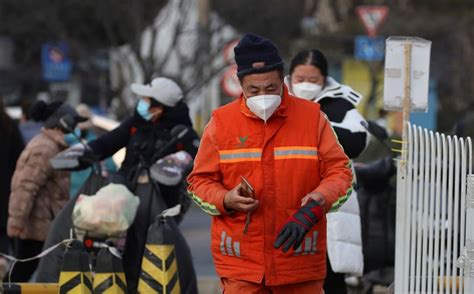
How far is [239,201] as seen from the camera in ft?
19.2

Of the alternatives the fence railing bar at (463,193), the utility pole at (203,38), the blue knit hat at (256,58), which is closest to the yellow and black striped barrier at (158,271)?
the fence railing bar at (463,193)

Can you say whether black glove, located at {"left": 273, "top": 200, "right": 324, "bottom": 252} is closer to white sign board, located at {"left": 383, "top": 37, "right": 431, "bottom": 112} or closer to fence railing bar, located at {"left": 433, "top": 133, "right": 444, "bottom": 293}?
fence railing bar, located at {"left": 433, "top": 133, "right": 444, "bottom": 293}

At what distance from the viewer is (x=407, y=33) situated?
3562 cm

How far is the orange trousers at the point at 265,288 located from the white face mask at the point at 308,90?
2001mm

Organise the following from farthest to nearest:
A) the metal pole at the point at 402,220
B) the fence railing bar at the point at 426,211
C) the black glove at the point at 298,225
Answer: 1. the metal pole at the point at 402,220
2. the fence railing bar at the point at 426,211
3. the black glove at the point at 298,225

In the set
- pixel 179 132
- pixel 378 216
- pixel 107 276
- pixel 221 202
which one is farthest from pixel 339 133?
pixel 378 216

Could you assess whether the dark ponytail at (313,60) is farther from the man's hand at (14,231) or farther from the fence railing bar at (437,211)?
the man's hand at (14,231)

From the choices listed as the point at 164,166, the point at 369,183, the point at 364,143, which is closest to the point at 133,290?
the point at 164,166

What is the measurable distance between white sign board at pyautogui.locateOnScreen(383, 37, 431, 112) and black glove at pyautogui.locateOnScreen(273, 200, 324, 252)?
6.40 ft

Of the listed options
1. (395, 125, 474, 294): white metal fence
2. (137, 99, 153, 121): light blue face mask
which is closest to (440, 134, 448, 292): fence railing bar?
(395, 125, 474, 294): white metal fence

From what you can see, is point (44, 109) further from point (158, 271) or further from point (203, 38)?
point (203, 38)

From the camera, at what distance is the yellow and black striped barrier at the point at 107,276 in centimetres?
786

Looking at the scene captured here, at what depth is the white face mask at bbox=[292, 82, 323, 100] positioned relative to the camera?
8031mm

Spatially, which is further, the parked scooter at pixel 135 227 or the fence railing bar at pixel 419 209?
the parked scooter at pixel 135 227
